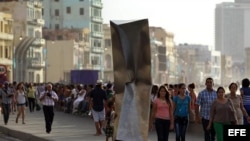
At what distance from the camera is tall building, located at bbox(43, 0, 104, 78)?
144 metres

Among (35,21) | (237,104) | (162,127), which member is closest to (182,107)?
(162,127)

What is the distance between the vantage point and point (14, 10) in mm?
114625

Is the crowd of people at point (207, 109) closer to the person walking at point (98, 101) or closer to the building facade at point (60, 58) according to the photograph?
the person walking at point (98, 101)

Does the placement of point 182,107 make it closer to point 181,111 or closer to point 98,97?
point 181,111

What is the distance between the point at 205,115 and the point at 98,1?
12920 cm

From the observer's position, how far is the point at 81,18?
146m

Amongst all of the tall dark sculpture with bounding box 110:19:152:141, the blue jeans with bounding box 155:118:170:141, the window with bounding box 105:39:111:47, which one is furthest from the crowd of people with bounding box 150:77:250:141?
the window with bounding box 105:39:111:47

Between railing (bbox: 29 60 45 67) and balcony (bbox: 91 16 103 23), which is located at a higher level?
balcony (bbox: 91 16 103 23)

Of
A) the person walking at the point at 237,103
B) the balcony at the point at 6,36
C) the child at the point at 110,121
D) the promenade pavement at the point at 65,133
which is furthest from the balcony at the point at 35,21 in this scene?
the person walking at the point at 237,103

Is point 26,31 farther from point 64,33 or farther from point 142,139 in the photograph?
point 142,139

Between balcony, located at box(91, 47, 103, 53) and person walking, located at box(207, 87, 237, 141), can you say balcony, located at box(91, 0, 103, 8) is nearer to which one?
balcony, located at box(91, 47, 103, 53)

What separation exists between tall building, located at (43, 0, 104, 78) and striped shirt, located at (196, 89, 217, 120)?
124067 millimetres

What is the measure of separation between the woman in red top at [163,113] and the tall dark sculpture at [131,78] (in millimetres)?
2261

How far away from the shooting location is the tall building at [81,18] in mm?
144125
